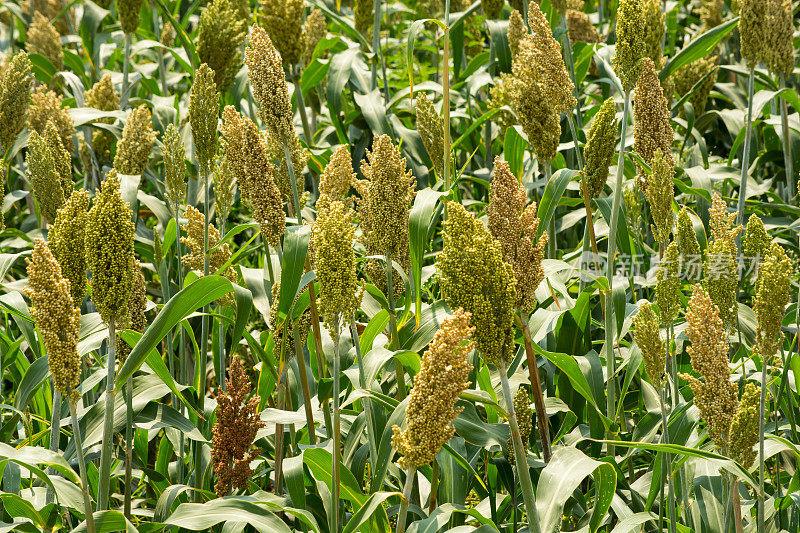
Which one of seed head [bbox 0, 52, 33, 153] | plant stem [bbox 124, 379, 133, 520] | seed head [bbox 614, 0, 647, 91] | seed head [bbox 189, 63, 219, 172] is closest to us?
plant stem [bbox 124, 379, 133, 520]

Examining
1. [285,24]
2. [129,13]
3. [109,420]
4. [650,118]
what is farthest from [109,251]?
[129,13]

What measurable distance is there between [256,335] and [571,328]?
140cm

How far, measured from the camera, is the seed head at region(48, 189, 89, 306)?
184cm

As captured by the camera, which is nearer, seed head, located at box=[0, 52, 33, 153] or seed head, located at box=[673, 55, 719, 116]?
seed head, located at box=[0, 52, 33, 153]

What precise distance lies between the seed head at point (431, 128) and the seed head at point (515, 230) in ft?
1.91

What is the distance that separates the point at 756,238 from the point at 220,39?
2.01 m

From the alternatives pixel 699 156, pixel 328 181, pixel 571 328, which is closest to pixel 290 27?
pixel 328 181

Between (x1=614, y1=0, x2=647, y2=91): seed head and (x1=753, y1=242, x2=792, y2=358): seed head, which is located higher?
(x1=614, y1=0, x2=647, y2=91): seed head

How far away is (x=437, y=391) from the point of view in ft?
5.00

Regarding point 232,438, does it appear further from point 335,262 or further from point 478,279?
point 478,279

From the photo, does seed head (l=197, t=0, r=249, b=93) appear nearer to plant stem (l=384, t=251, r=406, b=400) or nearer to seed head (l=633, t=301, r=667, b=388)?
plant stem (l=384, t=251, r=406, b=400)

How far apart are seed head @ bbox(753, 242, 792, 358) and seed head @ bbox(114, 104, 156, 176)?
211cm

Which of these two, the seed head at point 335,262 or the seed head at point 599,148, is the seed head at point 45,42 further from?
the seed head at point 335,262

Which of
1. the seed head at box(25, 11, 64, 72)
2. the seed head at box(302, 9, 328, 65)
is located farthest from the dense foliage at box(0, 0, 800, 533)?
the seed head at box(25, 11, 64, 72)
